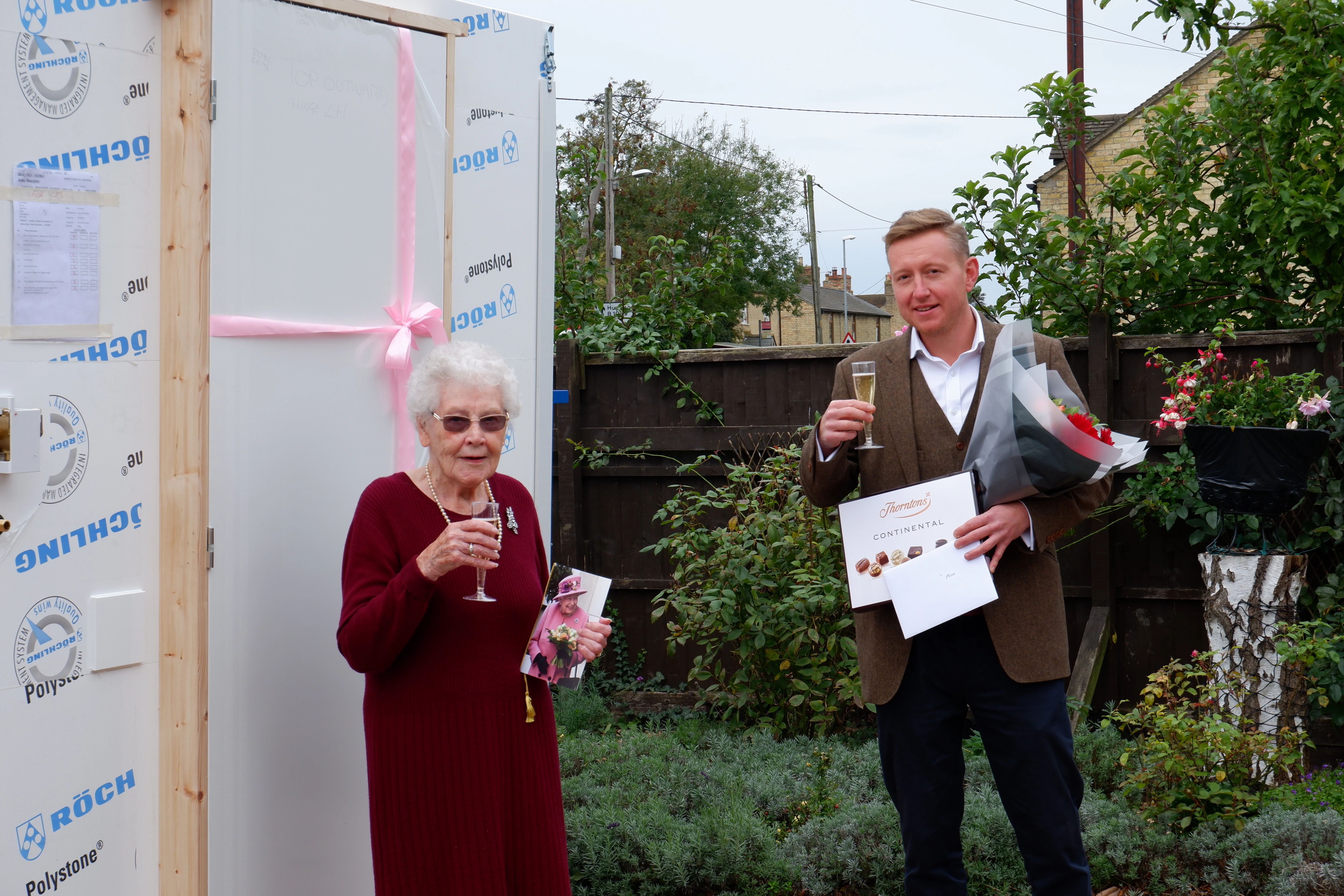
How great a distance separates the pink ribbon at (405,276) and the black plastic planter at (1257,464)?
3024 millimetres

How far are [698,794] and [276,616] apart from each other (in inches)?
72.7

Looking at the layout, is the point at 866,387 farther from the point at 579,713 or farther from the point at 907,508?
the point at 579,713

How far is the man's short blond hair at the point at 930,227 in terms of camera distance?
246cm

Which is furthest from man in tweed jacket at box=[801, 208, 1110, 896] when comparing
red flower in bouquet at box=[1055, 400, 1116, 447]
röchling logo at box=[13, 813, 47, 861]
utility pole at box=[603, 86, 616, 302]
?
utility pole at box=[603, 86, 616, 302]

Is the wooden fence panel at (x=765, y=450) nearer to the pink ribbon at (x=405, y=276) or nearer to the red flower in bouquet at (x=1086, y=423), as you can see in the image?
the pink ribbon at (x=405, y=276)

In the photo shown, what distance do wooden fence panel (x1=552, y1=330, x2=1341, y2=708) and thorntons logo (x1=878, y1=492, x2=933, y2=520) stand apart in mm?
2430

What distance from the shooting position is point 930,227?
2.46m

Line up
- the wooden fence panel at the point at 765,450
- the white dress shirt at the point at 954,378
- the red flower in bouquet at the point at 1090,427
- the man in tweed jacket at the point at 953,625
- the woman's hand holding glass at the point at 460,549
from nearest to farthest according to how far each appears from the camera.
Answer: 1. the woman's hand holding glass at the point at 460,549
2. the red flower in bouquet at the point at 1090,427
3. the man in tweed jacket at the point at 953,625
4. the white dress shirt at the point at 954,378
5. the wooden fence panel at the point at 765,450

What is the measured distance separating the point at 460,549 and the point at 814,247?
118 ft

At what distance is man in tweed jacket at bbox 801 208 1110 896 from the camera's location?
2.41 metres

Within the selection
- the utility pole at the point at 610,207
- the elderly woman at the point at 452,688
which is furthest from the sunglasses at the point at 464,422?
the utility pole at the point at 610,207

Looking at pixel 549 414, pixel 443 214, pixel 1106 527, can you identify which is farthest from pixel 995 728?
pixel 1106 527

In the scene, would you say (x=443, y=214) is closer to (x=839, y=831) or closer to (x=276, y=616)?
(x=276, y=616)

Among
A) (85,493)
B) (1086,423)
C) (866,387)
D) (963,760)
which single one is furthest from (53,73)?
(963,760)
